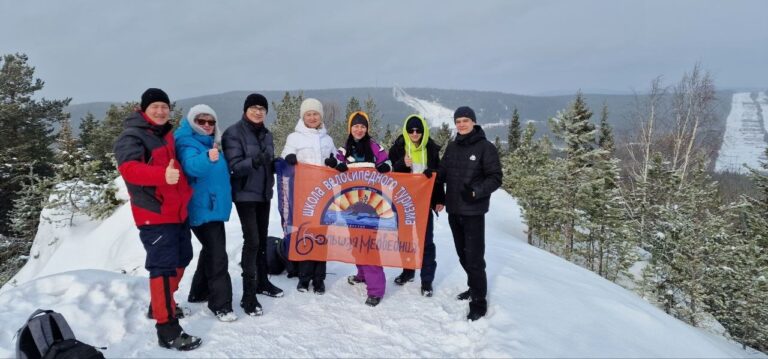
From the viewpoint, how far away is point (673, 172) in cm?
2373

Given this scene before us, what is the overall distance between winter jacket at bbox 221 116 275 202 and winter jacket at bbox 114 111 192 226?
0.65 metres

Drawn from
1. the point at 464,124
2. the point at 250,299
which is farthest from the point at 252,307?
the point at 464,124

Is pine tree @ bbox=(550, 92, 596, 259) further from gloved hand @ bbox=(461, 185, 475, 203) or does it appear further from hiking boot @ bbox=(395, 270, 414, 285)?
gloved hand @ bbox=(461, 185, 475, 203)

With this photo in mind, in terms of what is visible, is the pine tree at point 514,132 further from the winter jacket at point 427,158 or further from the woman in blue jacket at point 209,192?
the woman in blue jacket at point 209,192

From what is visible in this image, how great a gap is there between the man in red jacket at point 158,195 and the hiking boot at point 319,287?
5.60 ft

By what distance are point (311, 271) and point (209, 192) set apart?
1867 mm

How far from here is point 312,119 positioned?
4.95 meters

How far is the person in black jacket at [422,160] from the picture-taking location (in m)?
5.19

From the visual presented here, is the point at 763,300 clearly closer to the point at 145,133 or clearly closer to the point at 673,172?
the point at 673,172

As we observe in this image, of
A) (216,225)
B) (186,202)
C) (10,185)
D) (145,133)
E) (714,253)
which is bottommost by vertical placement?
(714,253)

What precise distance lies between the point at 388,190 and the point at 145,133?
9.04 feet

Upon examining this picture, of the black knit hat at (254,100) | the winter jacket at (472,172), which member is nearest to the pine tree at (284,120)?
the black knit hat at (254,100)

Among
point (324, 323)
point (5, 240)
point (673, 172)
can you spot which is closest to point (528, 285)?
point (324, 323)

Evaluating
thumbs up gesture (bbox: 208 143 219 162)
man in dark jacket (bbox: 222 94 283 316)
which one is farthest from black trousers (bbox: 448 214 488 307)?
thumbs up gesture (bbox: 208 143 219 162)
